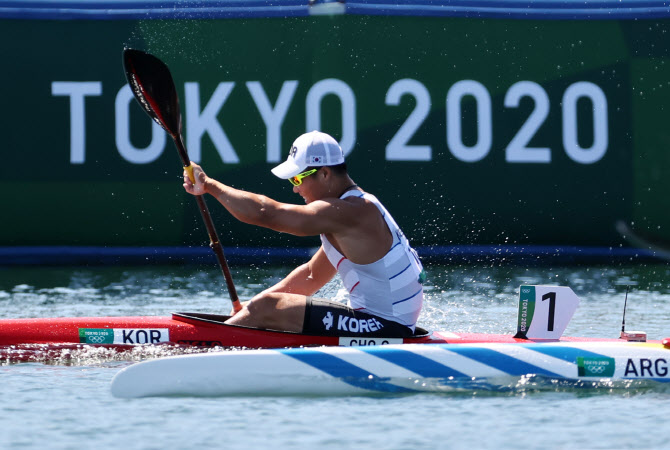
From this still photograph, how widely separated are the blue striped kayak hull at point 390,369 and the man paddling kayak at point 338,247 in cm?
37

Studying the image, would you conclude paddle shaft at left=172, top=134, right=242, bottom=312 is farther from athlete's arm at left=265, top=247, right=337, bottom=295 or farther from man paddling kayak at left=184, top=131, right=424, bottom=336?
man paddling kayak at left=184, top=131, right=424, bottom=336

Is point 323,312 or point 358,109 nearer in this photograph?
point 323,312

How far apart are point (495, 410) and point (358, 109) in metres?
7.18

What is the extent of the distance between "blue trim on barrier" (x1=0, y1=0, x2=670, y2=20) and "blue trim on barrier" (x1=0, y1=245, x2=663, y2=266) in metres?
2.24

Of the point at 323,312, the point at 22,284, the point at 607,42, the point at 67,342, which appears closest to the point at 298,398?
the point at 323,312

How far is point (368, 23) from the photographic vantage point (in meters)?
12.5

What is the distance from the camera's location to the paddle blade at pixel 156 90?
25.6ft

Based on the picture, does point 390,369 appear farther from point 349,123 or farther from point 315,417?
point 349,123

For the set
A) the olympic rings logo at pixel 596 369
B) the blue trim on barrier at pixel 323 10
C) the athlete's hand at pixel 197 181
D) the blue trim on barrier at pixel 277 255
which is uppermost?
the blue trim on barrier at pixel 323 10

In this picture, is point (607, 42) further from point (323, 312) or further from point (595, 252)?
point (323, 312)

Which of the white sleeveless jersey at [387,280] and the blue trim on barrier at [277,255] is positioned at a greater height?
the blue trim on barrier at [277,255]

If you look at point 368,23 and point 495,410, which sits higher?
point 368,23

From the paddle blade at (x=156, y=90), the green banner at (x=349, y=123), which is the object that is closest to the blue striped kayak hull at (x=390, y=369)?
the paddle blade at (x=156, y=90)

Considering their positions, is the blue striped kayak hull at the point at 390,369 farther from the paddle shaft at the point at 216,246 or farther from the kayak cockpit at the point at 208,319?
the paddle shaft at the point at 216,246
